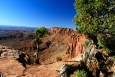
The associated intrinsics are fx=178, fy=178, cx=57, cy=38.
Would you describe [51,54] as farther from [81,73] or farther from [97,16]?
[97,16]

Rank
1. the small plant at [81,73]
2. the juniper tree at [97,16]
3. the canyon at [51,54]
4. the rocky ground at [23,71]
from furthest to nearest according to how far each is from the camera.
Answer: the canyon at [51,54]
the rocky ground at [23,71]
the small plant at [81,73]
the juniper tree at [97,16]

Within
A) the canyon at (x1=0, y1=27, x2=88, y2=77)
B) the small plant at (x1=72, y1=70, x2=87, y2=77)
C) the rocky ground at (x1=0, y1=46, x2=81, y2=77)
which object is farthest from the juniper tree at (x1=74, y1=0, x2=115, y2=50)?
the rocky ground at (x1=0, y1=46, x2=81, y2=77)

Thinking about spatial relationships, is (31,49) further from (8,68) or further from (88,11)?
(88,11)

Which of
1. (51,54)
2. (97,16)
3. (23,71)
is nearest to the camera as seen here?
(97,16)

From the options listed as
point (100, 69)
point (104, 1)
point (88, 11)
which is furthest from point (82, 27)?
point (100, 69)

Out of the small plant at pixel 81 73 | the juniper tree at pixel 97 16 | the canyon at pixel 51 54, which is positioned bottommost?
the canyon at pixel 51 54

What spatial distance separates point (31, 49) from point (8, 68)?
105141 mm

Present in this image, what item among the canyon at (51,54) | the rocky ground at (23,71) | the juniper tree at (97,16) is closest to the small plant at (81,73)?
the rocky ground at (23,71)

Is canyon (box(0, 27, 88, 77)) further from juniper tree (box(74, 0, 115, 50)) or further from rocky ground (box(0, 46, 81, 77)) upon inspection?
juniper tree (box(74, 0, 115, 50))

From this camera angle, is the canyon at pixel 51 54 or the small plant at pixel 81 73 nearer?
the small plant at pixel 81 73

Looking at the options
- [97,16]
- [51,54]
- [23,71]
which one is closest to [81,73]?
[97,16]

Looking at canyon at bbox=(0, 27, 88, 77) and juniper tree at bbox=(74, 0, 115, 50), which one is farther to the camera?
canyon at bbox=(0, 27, 88, 77)

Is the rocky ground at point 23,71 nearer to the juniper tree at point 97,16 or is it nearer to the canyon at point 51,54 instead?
the canyon at point 51,54

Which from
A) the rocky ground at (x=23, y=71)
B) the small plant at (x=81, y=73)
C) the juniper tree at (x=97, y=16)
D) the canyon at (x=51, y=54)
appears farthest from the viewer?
the canyon at (x=51, y=54)
